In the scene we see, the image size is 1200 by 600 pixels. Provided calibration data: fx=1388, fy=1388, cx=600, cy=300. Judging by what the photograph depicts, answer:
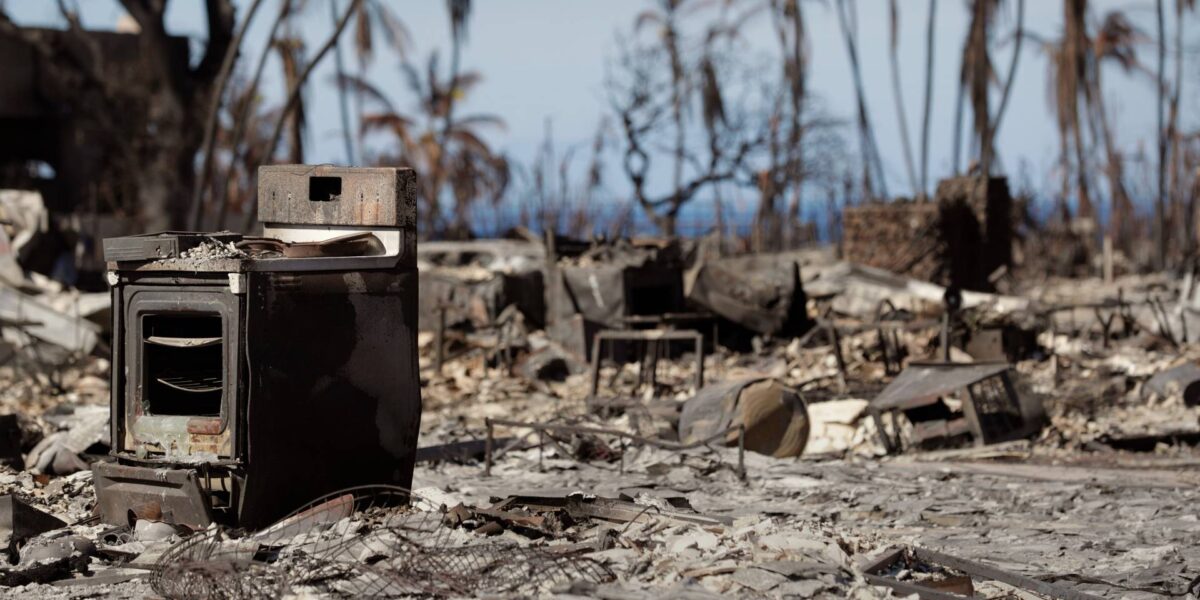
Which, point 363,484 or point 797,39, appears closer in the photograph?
point 363,484

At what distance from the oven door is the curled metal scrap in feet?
1.78

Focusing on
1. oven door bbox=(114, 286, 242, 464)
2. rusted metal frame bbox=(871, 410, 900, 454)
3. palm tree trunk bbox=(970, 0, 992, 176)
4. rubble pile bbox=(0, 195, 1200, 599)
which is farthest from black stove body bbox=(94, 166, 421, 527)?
palm tree trunk bbox=(970, 0, 992, 176)

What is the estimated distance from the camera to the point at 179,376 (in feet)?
24.7

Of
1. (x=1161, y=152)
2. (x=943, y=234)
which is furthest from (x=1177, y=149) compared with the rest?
(x=943, y=234)

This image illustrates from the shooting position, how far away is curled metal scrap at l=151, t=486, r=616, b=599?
570cm

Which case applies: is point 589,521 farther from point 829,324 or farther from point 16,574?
point 829,324

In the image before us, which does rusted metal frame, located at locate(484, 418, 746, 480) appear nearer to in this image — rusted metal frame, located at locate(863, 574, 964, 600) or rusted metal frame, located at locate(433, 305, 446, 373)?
rusted metal frame, located at locate(863, 574, 964, 600)

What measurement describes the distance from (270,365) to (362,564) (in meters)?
1.43

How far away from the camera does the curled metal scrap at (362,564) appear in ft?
18.7

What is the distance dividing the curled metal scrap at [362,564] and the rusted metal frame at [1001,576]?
1587 mm

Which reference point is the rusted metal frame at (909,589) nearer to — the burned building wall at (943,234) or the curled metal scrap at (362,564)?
the curled metal scrap at (362,564)

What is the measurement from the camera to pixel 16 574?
629 centimetres

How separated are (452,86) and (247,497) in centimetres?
2781

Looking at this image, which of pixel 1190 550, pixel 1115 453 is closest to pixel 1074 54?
pixel 1115 453
